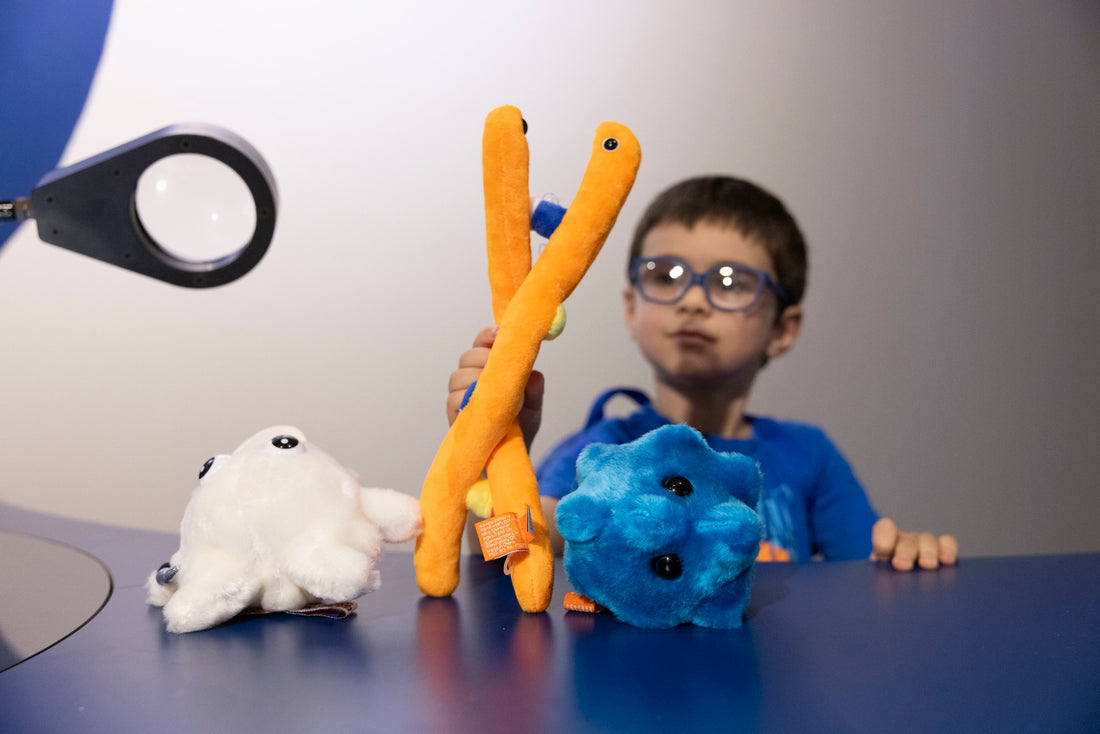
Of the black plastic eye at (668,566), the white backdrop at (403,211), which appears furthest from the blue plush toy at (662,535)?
the white backdrop at (403,211)

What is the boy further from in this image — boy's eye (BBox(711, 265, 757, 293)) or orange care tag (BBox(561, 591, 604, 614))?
orange care tag (BBox(561, 591, 604, 614))

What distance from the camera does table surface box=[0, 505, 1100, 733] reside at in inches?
16.3

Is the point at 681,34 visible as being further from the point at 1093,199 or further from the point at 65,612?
the point at 65,612

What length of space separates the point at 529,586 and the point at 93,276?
54.6 inches

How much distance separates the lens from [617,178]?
1.89 feet

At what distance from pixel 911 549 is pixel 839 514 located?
50cm

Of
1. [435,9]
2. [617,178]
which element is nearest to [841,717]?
[617,178]

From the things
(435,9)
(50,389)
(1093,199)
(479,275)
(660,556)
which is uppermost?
(435,9)

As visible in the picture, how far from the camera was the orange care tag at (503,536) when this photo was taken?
0.59 metres

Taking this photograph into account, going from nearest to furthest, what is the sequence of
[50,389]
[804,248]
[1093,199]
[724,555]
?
[724,555] → [804,248] → [50,389] → [1093,199]

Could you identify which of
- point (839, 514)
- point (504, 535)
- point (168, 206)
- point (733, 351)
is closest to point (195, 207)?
point (168, 206)

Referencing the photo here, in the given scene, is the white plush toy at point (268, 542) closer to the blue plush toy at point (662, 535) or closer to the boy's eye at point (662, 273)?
the blue plush toy at point (662, 535)

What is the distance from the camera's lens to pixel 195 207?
603 millimetres

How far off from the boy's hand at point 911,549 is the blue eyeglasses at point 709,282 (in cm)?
48
